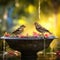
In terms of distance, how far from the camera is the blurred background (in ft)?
14.5

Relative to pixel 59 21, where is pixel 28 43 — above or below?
below

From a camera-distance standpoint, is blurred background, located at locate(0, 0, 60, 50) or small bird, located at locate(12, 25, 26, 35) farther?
blurred background, located at locate(0, 0, 60, 50)

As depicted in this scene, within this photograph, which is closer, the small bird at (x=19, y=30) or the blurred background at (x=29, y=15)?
the small bird at (x=19, y=30)

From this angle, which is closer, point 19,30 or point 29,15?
point 19,30

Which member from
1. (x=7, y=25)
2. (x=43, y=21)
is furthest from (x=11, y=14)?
(x=43, y=21)

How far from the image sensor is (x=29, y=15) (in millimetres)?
4445

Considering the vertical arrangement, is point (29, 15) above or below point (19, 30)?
above

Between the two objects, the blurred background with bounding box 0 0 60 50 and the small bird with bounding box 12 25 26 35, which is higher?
the blurred background with bounding box 0 0 60 50

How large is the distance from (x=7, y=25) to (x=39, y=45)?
916 millimetres

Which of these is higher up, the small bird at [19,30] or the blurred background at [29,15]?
the blurred background at [29,15]

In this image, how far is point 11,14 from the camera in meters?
4.47

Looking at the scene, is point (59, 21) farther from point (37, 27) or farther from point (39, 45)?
point (39, 45)

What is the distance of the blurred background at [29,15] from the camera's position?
4.43m

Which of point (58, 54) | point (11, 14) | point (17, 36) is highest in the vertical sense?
point (11, 14)
